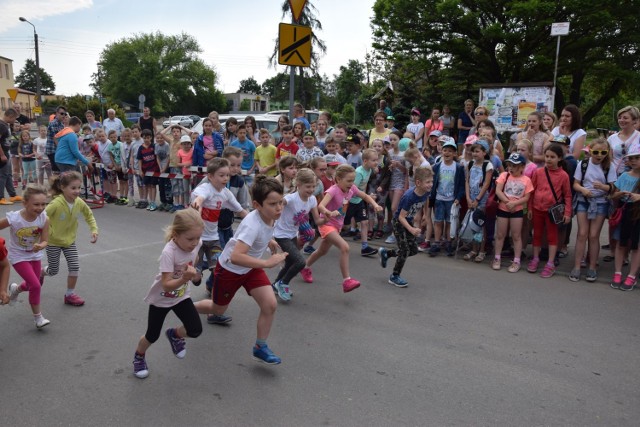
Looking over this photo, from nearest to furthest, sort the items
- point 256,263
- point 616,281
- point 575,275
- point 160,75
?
point 256,263 → point 616,281 → point 575,275 → point 160,75

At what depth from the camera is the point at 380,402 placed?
340 cm

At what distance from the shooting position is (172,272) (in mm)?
3537

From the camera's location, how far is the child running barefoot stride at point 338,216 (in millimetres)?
5605

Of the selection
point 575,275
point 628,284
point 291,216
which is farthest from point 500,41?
point 291,216

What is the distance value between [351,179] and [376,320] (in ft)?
6.07

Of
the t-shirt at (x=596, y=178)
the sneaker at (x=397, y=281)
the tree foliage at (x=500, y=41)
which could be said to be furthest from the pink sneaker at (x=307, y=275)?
the tree foliage at (x=500, y=41)

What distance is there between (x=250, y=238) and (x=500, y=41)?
19689 mm

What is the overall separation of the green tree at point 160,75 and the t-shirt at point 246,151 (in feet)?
242

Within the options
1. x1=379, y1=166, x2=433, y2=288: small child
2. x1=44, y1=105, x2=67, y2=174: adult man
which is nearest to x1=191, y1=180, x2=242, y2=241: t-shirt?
x1=379, y1=166, x2=433, y2=288: small child

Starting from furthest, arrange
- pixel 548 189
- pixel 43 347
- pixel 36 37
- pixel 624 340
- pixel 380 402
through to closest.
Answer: pixel 36 37 < pixel 548 189 < pixel 624 340 < pixel 43 347 < pixel 380 402

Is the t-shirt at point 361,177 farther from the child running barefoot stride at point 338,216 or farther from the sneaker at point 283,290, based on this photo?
the sneaker at point 283,290

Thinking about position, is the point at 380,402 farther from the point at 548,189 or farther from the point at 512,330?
the point at 548,189

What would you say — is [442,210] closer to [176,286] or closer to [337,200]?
[337,200]

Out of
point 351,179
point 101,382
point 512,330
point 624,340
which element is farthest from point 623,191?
point 101,382
